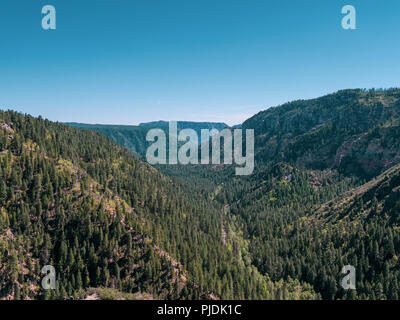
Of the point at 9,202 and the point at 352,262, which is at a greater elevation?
the point at 9,202

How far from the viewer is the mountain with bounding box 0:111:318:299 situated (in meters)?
105

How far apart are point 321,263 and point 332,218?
5941cm

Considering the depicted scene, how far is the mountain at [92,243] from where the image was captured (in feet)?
345

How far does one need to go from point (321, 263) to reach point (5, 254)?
153924 mm

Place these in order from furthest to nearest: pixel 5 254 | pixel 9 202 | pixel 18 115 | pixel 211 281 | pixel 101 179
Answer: pixel 18 115, pixel 101 179, pixel 9 202, pixel 211 281, pixel 5 254

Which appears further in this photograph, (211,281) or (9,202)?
(9,202)

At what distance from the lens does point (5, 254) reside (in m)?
101

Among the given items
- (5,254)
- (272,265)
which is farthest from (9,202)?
(272,265)

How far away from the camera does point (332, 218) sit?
181 meters

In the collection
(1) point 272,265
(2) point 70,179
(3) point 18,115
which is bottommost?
(1) point 272,265

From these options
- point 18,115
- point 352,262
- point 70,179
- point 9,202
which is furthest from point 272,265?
point 18,115

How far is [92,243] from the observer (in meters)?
117
